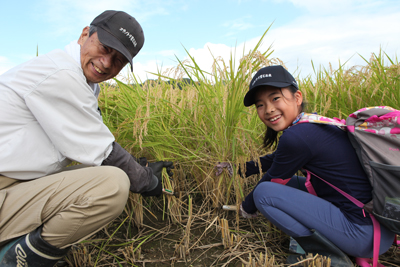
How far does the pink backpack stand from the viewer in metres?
1.17

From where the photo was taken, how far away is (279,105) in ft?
4.87

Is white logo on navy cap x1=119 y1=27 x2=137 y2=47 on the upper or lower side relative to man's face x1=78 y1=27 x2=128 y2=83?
upper

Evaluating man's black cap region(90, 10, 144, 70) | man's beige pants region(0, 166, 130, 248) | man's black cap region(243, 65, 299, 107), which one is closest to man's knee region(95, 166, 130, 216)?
man's beige pants region(0, 166, 130, 248)

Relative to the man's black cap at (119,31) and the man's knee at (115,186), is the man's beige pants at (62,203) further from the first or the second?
the man's black cap at (119,31)

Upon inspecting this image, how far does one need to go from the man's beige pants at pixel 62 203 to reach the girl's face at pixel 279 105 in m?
0.96

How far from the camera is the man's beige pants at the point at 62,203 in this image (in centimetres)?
124

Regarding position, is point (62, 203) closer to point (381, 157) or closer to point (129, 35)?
point (129, 35)

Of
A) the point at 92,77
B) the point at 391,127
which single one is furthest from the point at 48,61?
the point at 391,127

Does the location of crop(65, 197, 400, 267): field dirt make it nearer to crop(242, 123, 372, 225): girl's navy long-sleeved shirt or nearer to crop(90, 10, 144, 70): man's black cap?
crop(242, 123, 372, 225): girl's navy long-sleeved shirt

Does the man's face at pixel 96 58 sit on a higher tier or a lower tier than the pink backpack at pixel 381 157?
higher

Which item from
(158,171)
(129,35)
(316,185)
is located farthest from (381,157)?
(129,35)

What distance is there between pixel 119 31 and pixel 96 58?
0.21 metres

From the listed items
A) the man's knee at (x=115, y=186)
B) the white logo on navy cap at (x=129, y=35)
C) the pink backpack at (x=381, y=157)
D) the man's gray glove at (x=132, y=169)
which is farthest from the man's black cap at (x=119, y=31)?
the pink backpack at (x=381, y=157)

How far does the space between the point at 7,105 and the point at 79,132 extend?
1.19 feet
